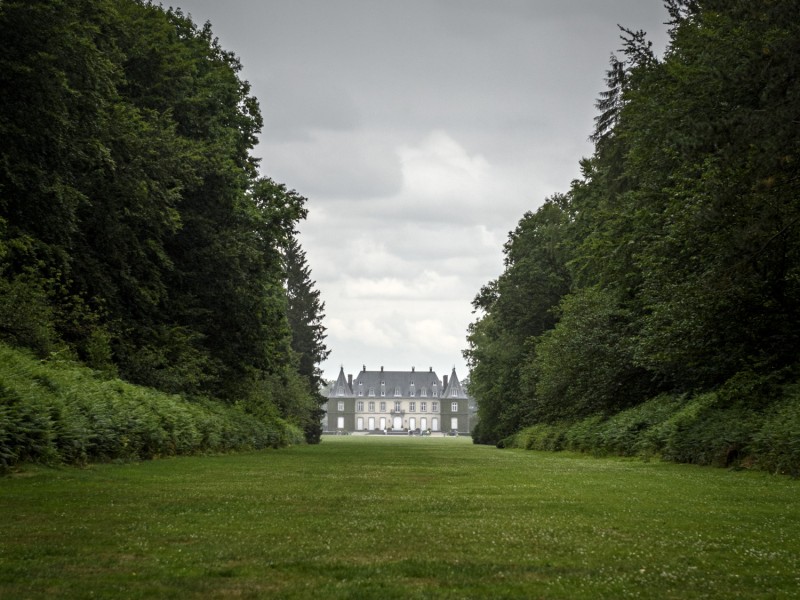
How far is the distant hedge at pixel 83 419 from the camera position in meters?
12.3

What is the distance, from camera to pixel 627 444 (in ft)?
75.2

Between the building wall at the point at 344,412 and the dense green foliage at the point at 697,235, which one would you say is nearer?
the dense green foliage at the point at 697,235

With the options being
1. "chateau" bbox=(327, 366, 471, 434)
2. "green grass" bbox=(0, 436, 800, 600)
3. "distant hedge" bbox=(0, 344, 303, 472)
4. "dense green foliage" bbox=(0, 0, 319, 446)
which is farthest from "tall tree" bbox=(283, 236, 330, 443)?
"chateau" bbox=(327, 366, 471, 434)

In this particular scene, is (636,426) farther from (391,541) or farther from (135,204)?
(391,541)

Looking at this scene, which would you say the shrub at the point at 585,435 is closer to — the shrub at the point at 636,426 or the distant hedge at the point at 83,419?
the shrub at the point at 636,426

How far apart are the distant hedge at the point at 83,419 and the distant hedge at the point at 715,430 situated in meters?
12.4

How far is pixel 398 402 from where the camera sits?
186 meters

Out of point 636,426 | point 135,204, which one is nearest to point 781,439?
point 636,426

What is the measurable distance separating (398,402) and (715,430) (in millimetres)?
170281

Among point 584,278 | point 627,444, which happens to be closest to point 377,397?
point 584,278

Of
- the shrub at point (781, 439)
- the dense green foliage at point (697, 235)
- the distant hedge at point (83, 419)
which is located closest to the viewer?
the distant hedge at point (83, 419)

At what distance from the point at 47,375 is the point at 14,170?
6326 millimetres

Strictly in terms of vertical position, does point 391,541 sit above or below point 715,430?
below

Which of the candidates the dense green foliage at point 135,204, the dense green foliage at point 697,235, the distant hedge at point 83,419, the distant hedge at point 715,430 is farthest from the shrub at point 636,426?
the dense green foliage at point 135,204
